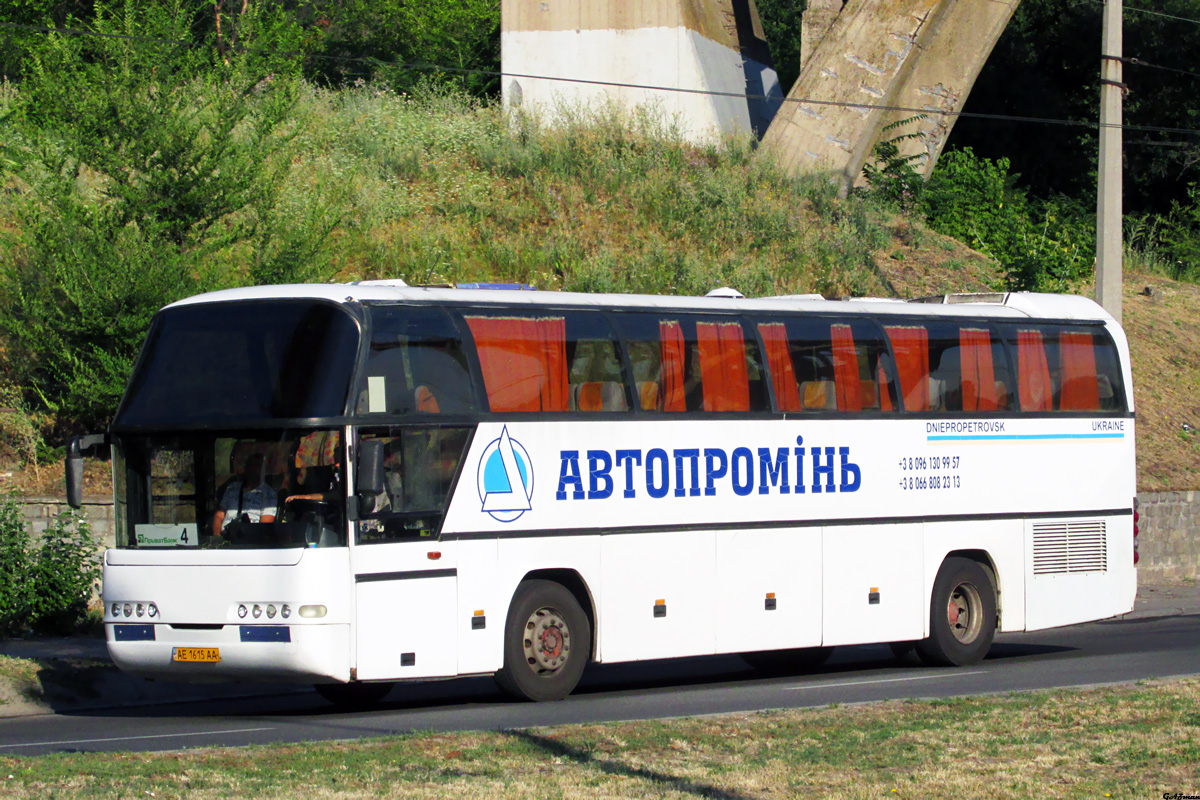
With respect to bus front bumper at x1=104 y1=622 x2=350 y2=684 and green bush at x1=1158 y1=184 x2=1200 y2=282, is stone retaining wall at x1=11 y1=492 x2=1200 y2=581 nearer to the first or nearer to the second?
green bush at x1=1158 y1=184 x2=1200 y2=282

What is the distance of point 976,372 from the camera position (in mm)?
16281

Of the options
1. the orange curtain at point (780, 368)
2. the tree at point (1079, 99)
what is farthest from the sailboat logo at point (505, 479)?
the tree at point (1079, 99)

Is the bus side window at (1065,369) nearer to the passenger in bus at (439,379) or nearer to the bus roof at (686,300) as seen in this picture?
the bus roof at (686,300)

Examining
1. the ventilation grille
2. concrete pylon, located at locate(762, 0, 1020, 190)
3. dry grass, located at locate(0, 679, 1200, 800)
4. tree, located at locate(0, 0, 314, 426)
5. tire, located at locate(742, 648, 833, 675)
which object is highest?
concrete pylon, located at locate(762, 0, 1020, 190)

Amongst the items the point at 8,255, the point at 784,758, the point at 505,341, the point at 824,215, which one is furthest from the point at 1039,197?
the point at 784,758

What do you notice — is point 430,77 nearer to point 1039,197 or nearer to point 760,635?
point 1039,197

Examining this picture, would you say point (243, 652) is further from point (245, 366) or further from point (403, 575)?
point (245, 366)

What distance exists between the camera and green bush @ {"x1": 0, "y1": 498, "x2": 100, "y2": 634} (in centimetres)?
1580

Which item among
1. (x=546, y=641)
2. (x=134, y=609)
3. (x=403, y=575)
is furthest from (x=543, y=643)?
(x=134, y=609)

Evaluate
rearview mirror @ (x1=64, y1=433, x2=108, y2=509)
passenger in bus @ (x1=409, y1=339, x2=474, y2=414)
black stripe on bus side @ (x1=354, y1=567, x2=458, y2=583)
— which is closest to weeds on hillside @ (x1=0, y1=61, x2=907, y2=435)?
rearview mirror @ (x1=64, y1=433, x2=108, y2=509)

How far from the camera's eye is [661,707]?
12.5 m

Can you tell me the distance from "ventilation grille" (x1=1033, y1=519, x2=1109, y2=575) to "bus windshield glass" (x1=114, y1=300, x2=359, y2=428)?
27.7 ft

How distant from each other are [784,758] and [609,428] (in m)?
4.94

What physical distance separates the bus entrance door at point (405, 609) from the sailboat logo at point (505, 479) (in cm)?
56
